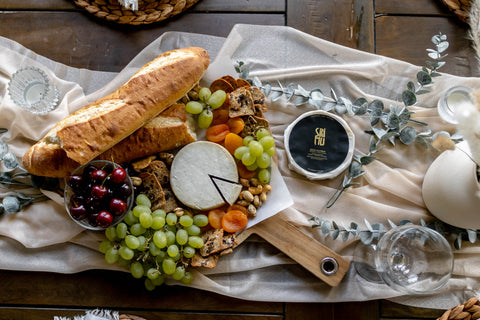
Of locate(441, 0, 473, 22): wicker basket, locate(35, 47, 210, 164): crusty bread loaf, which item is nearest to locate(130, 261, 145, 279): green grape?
locate(35, 47, 210, 164): crusty bread loaf

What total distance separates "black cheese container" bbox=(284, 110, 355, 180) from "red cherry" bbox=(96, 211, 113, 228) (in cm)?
52

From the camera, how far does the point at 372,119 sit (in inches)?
48.8

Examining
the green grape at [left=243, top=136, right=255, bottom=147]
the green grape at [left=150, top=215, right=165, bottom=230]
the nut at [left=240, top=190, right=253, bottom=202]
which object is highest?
the green grape at [left=243, top=136, right=255, bottom=147]

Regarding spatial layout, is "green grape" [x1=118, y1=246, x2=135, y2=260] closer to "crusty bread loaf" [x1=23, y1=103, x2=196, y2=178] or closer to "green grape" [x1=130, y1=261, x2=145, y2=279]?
"green grape" [x1=130, y1=261, x2=145, y2=279]

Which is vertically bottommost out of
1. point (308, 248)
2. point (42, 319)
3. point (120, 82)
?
point (42, 319)

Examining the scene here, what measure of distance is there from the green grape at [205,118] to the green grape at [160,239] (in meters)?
0.32

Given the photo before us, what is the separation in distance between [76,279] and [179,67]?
26.8 inches

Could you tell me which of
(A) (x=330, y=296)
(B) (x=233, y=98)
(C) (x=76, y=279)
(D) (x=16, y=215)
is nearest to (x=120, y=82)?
(B) (x=233, y=98)

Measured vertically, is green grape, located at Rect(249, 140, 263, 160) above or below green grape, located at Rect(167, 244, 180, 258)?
above

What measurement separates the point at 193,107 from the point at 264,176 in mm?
274

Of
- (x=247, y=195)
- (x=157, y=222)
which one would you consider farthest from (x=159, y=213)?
(x=247, y=195)

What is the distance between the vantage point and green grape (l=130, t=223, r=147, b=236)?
44.0 inches

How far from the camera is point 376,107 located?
1251 millimetres

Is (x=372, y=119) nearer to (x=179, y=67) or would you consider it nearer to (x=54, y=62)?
(x=179, y=67)
